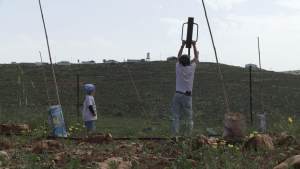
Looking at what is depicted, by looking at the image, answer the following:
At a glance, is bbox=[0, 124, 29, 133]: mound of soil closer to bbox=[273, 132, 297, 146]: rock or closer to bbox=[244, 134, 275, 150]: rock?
bbox=[244, 134, 275, 150]: rock

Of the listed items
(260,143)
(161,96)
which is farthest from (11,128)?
(161,96)

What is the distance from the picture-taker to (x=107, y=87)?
58.3ft

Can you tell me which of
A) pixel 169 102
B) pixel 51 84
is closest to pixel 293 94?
pixel 169 102

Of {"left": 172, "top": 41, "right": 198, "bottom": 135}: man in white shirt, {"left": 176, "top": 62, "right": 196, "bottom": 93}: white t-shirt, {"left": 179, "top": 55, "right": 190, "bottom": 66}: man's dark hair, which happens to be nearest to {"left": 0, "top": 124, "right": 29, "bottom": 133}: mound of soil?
{"left": 172, "top": 41, "right": 198, "bottom": 135}: man in white shirt

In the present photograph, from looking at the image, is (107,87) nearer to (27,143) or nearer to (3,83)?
(3,83)

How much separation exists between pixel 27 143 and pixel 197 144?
2.06 metres

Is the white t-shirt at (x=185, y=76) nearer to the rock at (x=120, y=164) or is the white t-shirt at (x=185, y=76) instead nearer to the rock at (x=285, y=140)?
the rock at (x=285, y=140)

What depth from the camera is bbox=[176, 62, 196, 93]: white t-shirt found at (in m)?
4.68

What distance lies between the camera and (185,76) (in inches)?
185

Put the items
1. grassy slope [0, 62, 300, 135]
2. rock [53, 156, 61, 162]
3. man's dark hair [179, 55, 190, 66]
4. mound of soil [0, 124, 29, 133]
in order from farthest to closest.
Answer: grassy slope [0, 62, 300, 135] < man's dark hair [179, 55, 190, 66] < mound of soil [0, 124, 29, 133] < rock [53, 156, 61, 162]

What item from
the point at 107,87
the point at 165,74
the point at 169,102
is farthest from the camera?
the point at 165,74

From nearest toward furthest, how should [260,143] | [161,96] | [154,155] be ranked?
[154,155]
[260,143]
[161,96]

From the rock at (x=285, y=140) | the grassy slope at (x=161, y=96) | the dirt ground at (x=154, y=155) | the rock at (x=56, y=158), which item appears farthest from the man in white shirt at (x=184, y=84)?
the grassy slope at (x=161, y=96)

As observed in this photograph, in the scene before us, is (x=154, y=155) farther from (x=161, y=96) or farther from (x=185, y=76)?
(x=161, y=96)
